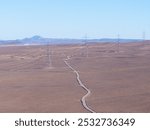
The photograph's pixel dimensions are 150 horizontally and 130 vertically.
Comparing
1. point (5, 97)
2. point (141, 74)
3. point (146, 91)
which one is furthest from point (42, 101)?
point (141, 74)

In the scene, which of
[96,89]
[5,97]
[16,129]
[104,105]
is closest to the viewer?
[16,129]

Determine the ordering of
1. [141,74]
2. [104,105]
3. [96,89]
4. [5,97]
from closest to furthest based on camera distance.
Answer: [104,105]
[5,97]
[96,89]
[141,74]

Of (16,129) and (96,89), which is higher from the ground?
(16,129)

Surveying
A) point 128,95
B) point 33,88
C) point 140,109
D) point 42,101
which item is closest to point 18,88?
point 33,88

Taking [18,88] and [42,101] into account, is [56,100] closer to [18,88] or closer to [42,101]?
[42,101]

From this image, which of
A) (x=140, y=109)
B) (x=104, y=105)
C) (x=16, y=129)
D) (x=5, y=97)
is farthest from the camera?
(x=5, y=97)

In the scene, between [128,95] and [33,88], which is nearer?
[128,95]

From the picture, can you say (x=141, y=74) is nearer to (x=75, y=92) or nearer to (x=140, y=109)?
(x=75, y=92)

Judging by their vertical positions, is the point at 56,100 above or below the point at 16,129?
below

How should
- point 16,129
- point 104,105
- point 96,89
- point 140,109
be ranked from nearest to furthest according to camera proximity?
point 16,129 → point 140,109 → point 104,105 → point 96,89
